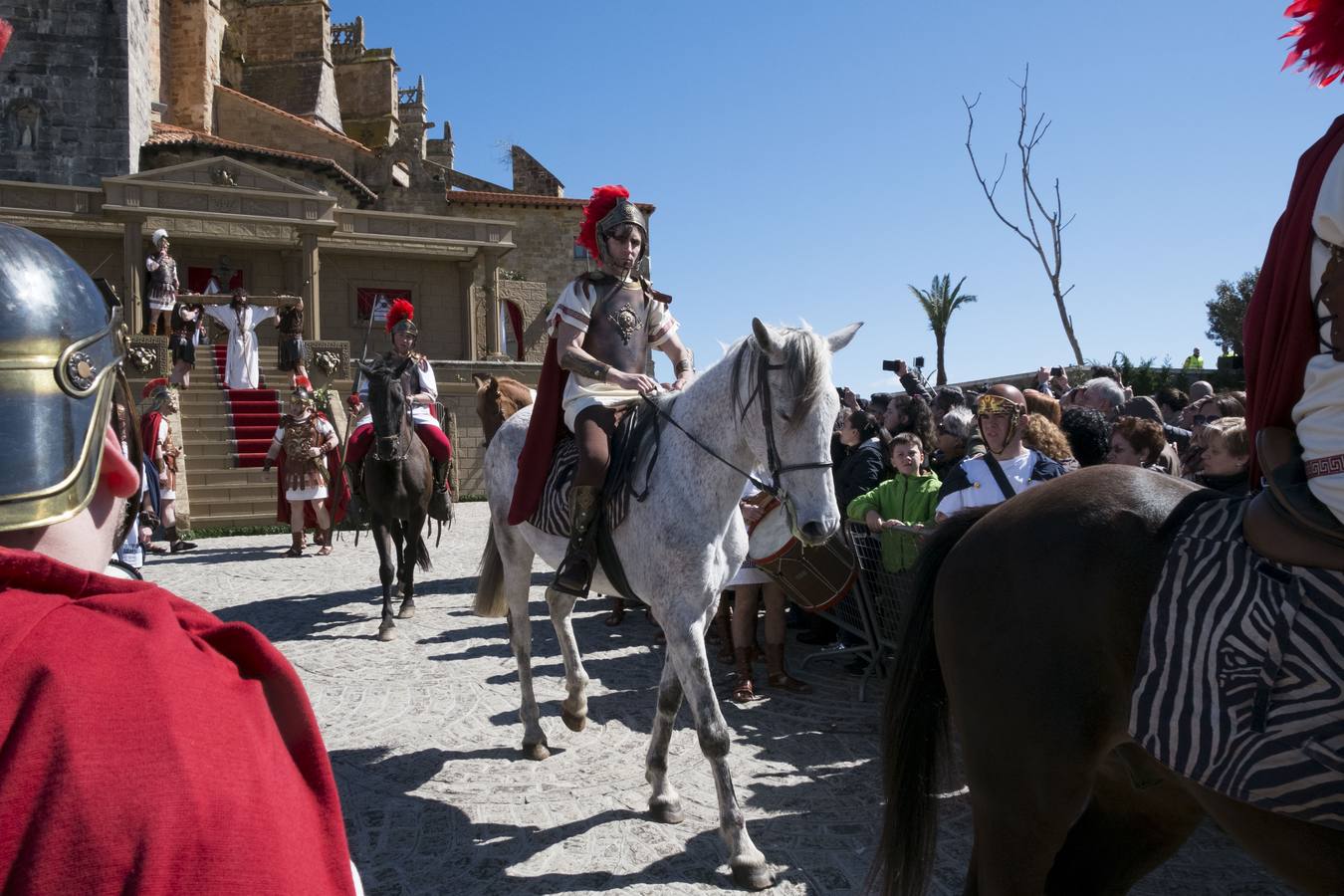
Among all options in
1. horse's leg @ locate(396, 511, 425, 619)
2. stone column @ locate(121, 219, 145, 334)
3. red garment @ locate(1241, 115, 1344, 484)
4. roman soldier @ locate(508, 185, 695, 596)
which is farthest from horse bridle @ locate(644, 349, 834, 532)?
stone column @ locate(121, 219, 145, 334)

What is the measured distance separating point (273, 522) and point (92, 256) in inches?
508

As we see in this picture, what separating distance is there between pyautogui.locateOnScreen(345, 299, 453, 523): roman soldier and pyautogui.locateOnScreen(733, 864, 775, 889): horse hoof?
614cm

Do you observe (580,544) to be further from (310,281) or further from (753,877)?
(310,281)

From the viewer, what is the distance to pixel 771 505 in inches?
243

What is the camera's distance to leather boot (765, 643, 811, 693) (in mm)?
6641

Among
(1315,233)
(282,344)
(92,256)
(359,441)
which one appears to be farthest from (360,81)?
(1315,233)

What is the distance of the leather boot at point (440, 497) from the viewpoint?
996cm

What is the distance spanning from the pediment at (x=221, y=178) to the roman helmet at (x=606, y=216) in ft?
80.9

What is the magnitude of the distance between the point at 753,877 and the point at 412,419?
686 centimetres

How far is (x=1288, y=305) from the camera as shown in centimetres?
219

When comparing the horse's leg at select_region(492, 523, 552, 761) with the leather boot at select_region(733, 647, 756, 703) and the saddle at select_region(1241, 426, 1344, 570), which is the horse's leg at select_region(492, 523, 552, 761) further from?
the saddle at select_region(1241, 426, 1344, 570)

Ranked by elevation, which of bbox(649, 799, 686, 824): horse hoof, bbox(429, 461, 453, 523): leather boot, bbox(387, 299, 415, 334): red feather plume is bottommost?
bbox(649, 799, 686, 824): horse hoof

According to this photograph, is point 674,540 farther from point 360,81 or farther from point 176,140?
A: point 360,81

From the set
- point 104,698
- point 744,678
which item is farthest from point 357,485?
point 104,698
